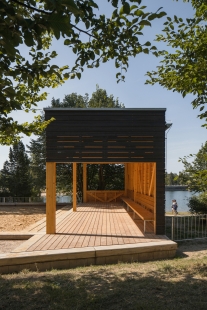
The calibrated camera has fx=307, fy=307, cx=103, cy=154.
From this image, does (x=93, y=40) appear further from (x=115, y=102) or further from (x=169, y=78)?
(x=115, y=102)

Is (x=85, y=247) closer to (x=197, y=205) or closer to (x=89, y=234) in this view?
(x=89, y=234)

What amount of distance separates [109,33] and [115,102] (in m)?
23.9

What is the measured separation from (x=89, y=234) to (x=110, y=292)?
5167 mm

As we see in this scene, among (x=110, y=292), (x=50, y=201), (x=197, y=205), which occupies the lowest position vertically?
(x=197, y=205)

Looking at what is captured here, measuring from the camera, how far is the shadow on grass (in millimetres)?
3258

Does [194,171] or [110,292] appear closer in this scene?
[110,292]

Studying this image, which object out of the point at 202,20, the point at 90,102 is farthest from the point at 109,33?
the point at 90,102

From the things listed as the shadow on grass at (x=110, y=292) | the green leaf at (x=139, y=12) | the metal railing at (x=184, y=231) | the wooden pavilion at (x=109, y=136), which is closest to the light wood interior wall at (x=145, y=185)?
the metal railing at (x=184, y=231)

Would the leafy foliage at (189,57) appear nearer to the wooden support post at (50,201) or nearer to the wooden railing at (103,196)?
the wooden support post at (50,201)

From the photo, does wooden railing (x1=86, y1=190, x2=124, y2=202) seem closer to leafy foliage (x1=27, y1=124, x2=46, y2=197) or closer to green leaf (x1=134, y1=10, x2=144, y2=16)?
leafy foliage (x1=27, y1=124, x2=46, y2=197)

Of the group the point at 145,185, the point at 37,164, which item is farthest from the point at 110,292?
the point at 37,164

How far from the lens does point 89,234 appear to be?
880 cm

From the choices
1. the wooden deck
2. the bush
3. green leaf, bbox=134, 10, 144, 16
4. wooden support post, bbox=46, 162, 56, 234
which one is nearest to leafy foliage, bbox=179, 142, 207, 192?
green leaf, bbox=134, 10, 144, 16

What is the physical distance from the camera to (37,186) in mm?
29375
